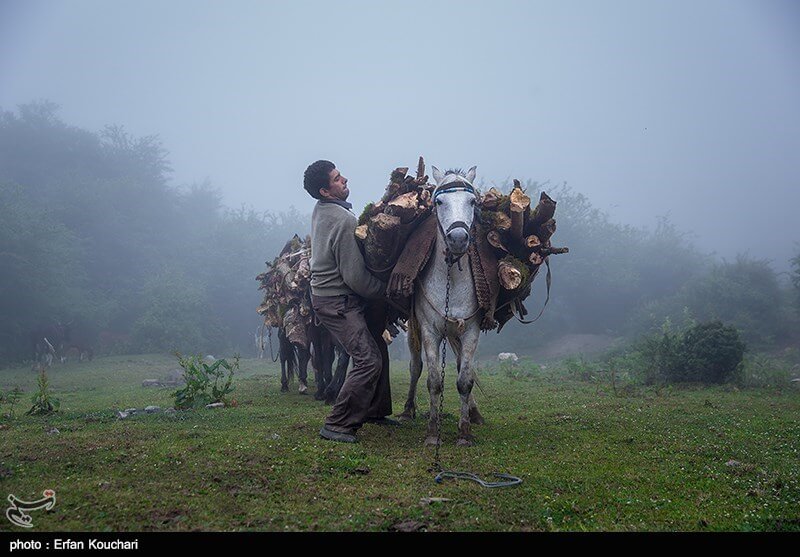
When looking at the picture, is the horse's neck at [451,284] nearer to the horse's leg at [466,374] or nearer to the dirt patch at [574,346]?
the horse's leg at [466,374]

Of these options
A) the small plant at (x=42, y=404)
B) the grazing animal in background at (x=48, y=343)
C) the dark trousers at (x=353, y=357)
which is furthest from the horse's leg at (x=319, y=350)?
the grazing animal in background at (x=48, y=343)

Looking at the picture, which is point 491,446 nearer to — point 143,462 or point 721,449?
point 721,449

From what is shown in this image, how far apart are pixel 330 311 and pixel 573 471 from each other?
2956 mm

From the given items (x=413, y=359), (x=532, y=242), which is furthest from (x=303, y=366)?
(x=532, y=242)

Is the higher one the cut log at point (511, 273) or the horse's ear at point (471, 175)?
the horse's ear at point (471, 175)

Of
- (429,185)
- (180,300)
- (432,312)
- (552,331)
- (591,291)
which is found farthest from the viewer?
(591,291)

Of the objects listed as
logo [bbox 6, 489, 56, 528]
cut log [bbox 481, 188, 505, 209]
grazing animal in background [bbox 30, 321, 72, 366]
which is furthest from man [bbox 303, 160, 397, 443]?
grazing animal in background [bbox 30, 321, 72, 366]

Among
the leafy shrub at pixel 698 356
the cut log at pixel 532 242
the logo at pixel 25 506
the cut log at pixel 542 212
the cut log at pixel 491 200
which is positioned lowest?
the logo at pixel 25 506

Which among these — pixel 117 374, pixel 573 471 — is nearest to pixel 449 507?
pixel 573 471

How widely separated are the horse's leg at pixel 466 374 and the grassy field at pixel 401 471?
9.4 inches

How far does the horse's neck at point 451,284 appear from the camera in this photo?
5.70 meters

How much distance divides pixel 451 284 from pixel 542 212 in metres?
1.39

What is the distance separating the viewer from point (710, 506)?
372cm

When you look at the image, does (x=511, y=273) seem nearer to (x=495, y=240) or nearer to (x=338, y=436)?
(x=495, y=240)
